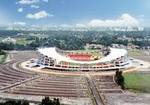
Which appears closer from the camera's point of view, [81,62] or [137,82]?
[137,82]

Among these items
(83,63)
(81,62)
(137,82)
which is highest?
(81,62)

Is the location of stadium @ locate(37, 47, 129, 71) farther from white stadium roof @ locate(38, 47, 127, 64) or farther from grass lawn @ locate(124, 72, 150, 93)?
grass lawn @ locate(124, 72, 150, 93)

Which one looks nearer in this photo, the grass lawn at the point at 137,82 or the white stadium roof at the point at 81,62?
the grass lawn at the point at 137,82

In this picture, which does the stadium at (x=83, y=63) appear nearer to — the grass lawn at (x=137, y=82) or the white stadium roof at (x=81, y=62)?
the white stadium roof at (x=81, y=62)

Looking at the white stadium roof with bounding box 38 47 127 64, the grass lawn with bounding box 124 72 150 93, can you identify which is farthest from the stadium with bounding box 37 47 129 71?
the grass lawn with bounding box 124 72 150 93

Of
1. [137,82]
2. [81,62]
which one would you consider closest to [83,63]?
[81,62]

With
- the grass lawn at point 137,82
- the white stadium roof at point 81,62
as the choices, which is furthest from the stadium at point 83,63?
the grass lawn at point 137,82

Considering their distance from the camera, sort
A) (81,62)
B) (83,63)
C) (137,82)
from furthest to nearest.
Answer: (81,62), (83,63), (137,82)

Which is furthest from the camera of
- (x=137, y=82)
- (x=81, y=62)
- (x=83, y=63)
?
(x=81, y=62)

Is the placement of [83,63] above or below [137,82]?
above

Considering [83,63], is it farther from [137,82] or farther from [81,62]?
[137,82]
